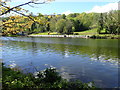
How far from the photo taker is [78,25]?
15962 centimetres

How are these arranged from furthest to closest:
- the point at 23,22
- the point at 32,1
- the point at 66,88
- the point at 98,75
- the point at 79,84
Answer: the point at 98,75, the point at 79,84, the point at 66,88, the point at 23,22, the point at 32,1

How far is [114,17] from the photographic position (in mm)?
115312

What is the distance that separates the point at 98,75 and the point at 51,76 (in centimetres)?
785

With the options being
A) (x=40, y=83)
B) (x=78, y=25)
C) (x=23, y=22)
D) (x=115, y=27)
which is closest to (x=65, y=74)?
(x=40, y=83)

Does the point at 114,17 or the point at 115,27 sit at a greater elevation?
the point at 114,17

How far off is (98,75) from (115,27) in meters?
102

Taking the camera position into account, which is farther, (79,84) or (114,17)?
(114,17)

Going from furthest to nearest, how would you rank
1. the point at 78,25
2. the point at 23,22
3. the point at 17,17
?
1. the point at 78,25
2. the point at 23,22
3. the point at 17,17

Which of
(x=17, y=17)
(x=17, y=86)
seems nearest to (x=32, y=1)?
(x=17, y=17)

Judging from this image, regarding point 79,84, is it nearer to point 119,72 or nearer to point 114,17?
point 119,72

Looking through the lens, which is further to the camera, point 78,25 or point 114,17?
point 78,25

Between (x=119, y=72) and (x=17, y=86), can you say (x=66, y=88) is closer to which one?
(x=17, y=86)

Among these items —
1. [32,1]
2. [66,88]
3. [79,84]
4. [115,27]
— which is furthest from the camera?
[115,27]

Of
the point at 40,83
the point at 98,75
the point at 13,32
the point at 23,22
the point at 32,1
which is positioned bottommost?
the point at 98,75
